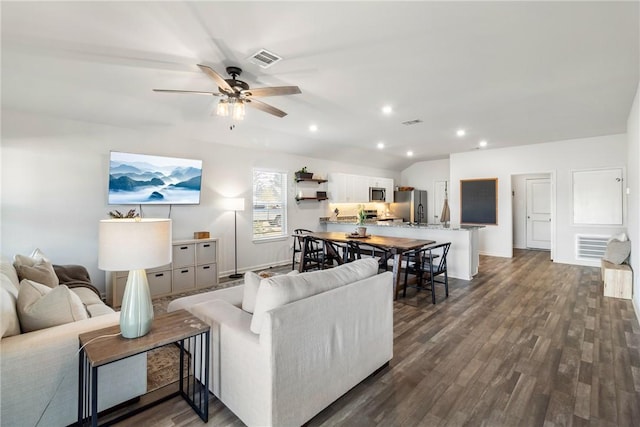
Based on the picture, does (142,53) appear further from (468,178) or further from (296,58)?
(468,178)

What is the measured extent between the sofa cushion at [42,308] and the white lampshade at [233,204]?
3637 mm

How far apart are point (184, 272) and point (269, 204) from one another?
2.37 metres

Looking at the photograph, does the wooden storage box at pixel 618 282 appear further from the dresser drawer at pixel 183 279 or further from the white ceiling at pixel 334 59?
the dresser drawer at pixel 183 279

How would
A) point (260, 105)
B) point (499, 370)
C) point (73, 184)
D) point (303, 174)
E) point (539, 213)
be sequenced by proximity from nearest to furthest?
point (499, 370) < point (260, 105) < point (73, 184) < point (303, 174) < point (539, 213)

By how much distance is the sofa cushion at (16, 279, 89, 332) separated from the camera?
5.82 feet

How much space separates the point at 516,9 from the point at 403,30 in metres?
0.79

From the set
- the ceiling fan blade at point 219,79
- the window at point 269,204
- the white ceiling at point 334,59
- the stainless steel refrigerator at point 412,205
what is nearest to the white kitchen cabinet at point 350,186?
the stainless steel refrigerator at point 412,205

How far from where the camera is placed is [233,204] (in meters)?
5.55

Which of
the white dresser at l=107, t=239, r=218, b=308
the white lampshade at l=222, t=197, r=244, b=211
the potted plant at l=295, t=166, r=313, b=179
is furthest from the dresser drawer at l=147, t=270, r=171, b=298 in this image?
the potted plant at l=295, t=166, r=313, b=179

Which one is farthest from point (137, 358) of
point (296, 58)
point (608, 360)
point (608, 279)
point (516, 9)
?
point (608, 279)

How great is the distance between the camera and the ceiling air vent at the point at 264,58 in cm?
273

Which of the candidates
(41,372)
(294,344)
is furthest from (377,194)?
(41,372)

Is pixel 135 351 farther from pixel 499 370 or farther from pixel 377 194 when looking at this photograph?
pixel 377 194

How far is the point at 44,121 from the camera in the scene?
12.6 ft
